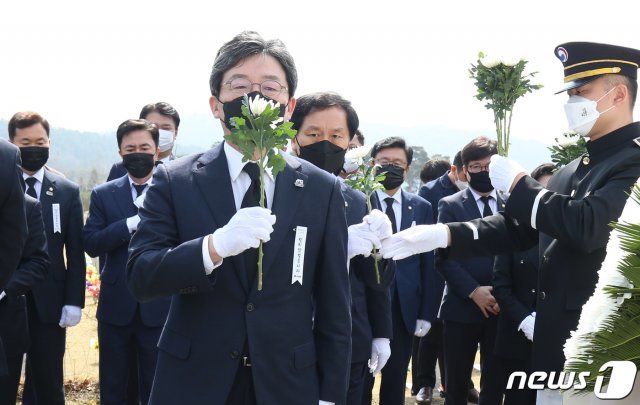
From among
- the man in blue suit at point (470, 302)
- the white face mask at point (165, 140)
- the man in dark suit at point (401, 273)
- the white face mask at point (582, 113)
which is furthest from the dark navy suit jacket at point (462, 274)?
the white face mask at point (165, 140)

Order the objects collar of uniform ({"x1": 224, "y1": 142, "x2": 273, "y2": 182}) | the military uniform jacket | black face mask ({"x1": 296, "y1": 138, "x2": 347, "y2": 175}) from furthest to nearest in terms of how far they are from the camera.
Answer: black face mask ({"x1": 296, "y1": 138, "x2": 347, "y2": 175}) < the military uniform jacket < collar of uniform ({"x1": 224, "y1": 142, "x2": 273, "y2": 182})

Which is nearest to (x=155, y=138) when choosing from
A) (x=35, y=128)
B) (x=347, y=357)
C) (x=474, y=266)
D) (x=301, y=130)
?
(x=35, y=128)

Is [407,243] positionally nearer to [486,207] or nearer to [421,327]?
[421,327]

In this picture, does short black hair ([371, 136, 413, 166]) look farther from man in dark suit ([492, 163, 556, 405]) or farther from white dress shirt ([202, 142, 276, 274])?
white dress shirt ([202, 142, 276, 274])

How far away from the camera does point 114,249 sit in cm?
583

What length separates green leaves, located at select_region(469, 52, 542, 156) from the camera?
3.97 metres

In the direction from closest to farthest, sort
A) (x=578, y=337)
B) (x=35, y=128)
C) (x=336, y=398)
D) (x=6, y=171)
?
(x=578, y=337) → (x=336, y=398) → (x=6, y=171) → (x=35, y=128)

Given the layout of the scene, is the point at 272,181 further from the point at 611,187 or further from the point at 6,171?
the point at 611,187

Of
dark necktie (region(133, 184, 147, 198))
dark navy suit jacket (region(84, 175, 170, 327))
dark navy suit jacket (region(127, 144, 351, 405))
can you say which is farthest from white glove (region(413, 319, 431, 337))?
dark navy suit jacket (region(127, 144, 351, 405))

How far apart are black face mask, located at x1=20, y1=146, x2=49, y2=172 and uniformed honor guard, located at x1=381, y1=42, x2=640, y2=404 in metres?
3.50

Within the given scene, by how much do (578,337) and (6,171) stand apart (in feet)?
8.61

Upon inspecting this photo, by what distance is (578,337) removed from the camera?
2326 millimetres

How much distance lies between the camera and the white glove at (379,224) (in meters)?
3.71

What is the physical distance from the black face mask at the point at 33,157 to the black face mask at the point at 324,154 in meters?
2.90
